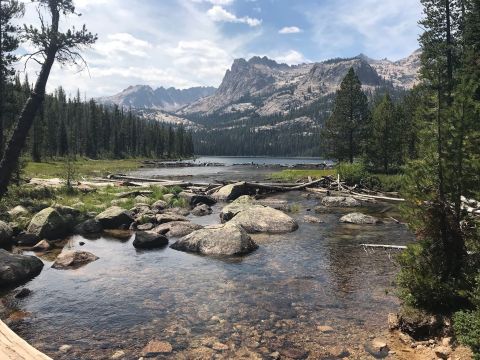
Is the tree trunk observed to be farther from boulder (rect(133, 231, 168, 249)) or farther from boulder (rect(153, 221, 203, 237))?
boulder (rect(153, 221, 203, 237))

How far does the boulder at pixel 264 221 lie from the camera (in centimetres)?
2425

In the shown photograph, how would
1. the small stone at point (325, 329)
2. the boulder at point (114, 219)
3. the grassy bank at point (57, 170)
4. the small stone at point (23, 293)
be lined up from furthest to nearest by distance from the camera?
1. the grassy bank at point (57, 170)
2. the boulder at point (114, 219)
3. the small stone at point (23, 293)
4. the small stone at point (325, 329)

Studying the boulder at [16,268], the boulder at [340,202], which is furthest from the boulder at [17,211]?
the boulder at [340,202]

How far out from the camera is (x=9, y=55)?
30.0 m

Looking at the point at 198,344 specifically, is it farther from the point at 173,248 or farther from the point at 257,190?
the point at 257,190

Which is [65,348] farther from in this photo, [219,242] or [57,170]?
[57,170]

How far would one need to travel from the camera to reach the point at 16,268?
14.5m

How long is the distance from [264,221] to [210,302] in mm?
12414

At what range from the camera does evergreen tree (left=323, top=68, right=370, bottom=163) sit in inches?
2554

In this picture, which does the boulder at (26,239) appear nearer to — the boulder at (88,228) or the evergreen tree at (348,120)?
the boulder at (88,228)

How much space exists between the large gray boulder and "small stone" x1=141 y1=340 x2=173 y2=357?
8.84m

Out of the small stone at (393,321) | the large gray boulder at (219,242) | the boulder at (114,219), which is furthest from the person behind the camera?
the boulder at (114,219)

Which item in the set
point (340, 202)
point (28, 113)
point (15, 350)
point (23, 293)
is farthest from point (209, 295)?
point (340, 202)

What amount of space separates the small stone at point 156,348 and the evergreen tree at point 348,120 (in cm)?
5877
